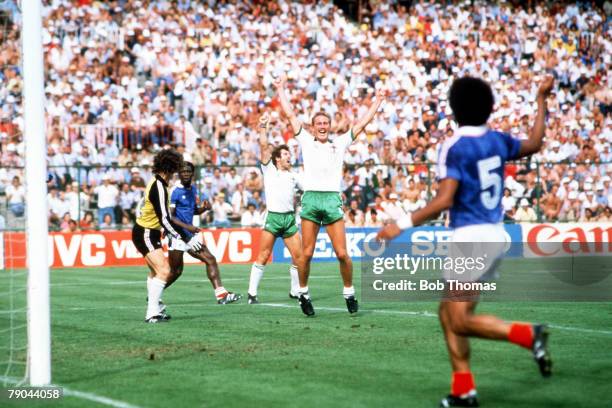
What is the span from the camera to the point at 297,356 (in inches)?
392

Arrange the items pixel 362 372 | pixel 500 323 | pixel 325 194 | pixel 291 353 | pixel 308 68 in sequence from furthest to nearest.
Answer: pixel 308 68, pixel 325 194, pixel 291 353, pixel 362 372, pixel 500 323

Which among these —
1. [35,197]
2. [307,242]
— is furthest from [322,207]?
[35,197]

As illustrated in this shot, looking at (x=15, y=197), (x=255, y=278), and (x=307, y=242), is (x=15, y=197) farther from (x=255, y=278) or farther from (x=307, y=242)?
(x=307, y=242)

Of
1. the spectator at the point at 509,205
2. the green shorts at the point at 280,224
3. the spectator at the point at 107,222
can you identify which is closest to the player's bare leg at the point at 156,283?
the green shorts at the point at 280,224

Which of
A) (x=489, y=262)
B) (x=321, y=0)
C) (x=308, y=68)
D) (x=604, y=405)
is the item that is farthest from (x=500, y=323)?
(x=321, y=0)

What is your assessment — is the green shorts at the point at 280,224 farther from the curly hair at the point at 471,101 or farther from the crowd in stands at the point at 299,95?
the curly hair at the point at 471,101

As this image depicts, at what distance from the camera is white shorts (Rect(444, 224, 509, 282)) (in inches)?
283

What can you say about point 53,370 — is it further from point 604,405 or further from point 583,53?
point 583,53

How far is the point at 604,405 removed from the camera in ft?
24.1

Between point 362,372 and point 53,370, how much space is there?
112 inches

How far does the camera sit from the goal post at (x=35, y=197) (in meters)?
8.27

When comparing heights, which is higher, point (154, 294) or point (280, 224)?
point (280, 224)

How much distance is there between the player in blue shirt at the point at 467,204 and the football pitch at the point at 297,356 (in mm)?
558

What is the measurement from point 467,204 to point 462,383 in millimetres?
1273
